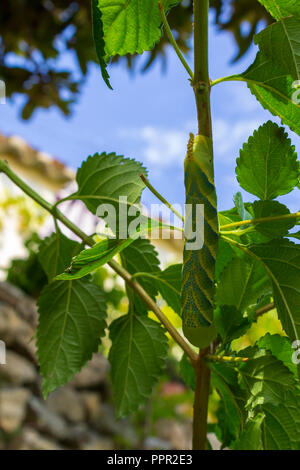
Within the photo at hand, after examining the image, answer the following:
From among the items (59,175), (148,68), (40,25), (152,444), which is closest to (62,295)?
(152,444)

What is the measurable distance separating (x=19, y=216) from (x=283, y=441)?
188 cm

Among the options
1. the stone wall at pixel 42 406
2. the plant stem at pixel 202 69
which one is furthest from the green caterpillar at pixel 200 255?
the stone wall at pixel 42 406

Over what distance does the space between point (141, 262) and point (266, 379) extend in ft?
0.34

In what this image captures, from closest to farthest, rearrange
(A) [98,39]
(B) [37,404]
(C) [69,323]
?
(A) [98,39]
(C) [69,323]
(B) [37,404]

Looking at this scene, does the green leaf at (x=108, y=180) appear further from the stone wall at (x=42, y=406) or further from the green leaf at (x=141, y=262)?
the stone wall at (x=42, y=406)

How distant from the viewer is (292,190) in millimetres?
230

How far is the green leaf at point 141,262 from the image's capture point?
0.95ft

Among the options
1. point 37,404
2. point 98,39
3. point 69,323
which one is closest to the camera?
point 98,39

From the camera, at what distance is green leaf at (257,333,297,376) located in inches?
9.6

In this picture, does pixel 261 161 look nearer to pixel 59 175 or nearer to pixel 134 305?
pixel 134 305

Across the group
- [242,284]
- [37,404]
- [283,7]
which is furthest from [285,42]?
[37,404]

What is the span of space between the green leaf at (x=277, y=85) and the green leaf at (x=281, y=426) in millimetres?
136

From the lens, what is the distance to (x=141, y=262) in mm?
292

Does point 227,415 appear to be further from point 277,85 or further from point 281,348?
point 277,85
